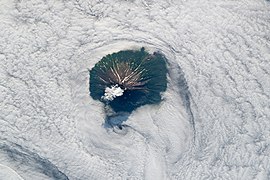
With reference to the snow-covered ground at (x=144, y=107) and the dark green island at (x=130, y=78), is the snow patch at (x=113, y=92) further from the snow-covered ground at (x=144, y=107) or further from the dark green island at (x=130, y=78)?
the snow-covered ground at (x=144, y=107)

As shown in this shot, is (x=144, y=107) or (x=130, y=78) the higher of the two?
(x=130, y=78)

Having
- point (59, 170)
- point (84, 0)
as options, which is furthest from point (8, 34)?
point (59, 170)

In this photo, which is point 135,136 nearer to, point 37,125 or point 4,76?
point 37,125

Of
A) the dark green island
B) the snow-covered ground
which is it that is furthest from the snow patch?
the snow-covered ground

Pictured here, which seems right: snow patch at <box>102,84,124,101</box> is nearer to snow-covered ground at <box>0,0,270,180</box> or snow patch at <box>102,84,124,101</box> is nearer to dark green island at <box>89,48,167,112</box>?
dark green island at <box>89,48,167,112</box>

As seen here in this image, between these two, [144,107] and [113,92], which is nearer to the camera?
[113,92]
